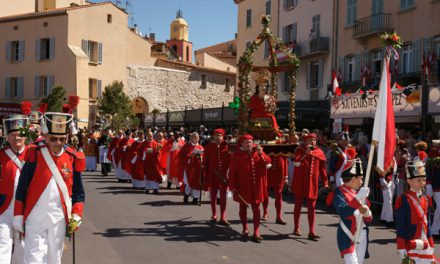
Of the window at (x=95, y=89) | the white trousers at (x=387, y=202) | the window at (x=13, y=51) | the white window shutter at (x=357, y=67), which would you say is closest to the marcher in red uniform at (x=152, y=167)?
the white trousers at (x=387, y=202)

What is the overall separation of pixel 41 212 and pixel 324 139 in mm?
13548

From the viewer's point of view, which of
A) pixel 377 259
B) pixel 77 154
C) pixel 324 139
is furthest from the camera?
pixel 324 139

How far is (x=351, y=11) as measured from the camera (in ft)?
96.2

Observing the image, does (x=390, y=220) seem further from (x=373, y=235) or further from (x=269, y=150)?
(x=269, y=150)

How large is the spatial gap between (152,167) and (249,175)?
739 cm

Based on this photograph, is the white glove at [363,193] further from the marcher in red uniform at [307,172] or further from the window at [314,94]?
the window at [314,94]

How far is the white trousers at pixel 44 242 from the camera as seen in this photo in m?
5.80

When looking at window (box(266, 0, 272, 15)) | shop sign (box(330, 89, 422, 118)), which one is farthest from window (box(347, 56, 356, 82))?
window (box(266, 0, 272, 15))

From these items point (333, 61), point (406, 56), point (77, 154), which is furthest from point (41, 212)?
point (333, 61)

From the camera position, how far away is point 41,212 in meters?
6.00

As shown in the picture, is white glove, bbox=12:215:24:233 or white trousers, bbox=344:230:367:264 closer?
white glove, bbox=12:215:24:233

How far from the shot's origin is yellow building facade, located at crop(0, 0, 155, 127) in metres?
44.7

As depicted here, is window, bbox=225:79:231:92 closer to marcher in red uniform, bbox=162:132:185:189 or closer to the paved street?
marcher in red uniform, bbox=162:132:185:189

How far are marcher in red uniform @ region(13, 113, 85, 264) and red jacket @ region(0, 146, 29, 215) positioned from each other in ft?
2.63
